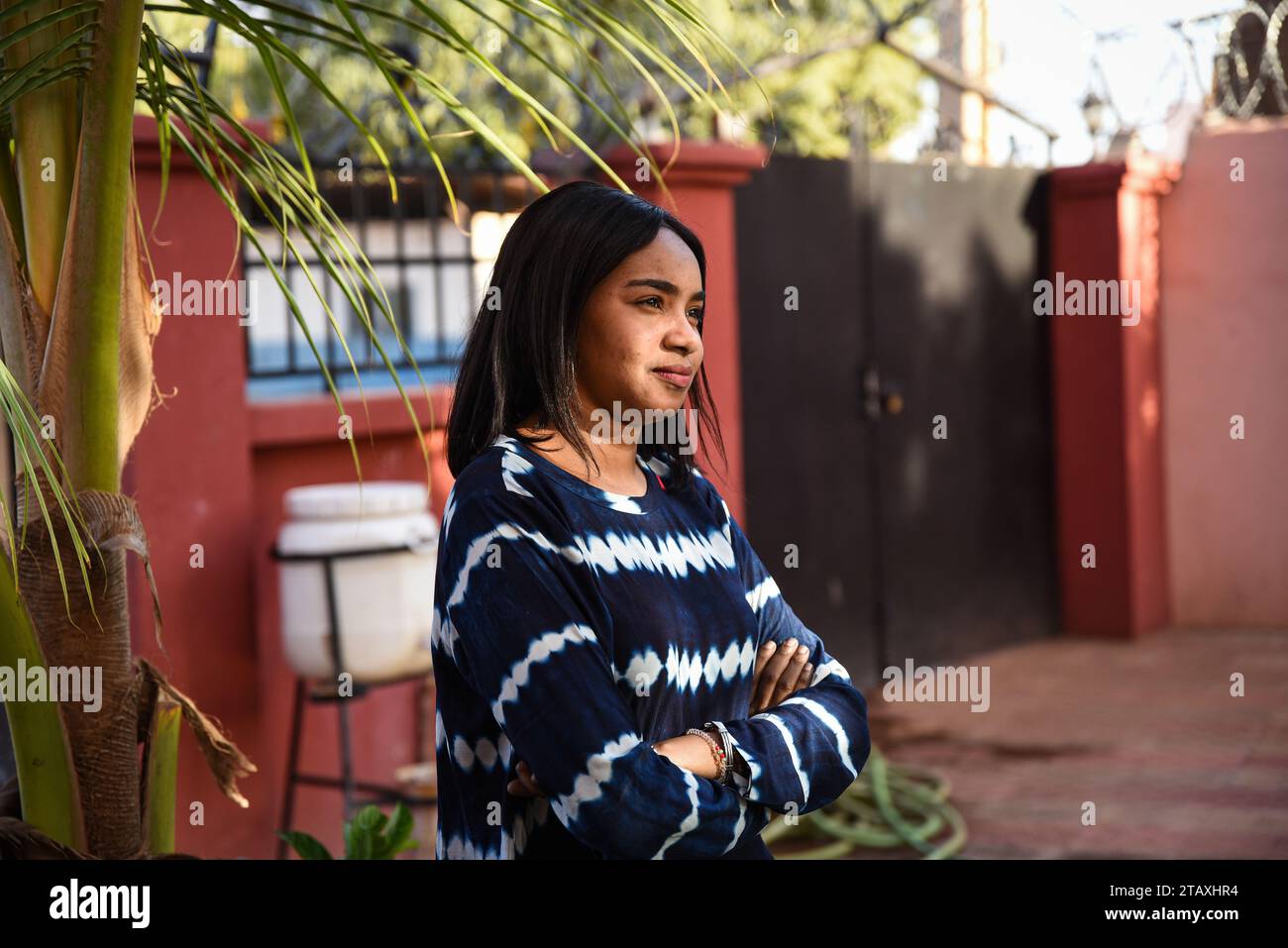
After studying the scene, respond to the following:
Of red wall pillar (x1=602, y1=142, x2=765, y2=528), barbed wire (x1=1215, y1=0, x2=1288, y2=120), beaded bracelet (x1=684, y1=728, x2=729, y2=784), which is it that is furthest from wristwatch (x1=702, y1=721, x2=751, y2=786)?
barbed wire (x1=1215, y1=0, x2=1288, y2=120)

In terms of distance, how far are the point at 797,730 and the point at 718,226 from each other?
382 centimetres

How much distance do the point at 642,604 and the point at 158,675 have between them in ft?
2.12

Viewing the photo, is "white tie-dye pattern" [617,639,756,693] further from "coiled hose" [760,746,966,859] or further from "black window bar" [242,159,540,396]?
"black window bar" [242,159,540,396]

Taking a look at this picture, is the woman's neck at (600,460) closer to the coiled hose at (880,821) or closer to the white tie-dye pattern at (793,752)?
the white tie-dye pattern at (793,752)

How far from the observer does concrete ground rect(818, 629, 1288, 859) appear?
4.30 m

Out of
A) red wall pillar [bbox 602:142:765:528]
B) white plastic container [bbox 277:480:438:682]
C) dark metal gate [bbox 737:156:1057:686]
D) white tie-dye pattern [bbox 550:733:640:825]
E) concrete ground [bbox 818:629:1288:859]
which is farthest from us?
dark metal gate [bbox 737:156:1057:686]

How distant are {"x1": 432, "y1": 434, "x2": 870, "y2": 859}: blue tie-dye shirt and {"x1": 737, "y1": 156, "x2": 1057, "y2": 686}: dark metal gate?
161 inches

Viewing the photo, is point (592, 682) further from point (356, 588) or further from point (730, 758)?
point (356, 588)

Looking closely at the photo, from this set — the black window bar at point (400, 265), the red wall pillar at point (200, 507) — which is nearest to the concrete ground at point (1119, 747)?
the red wall pillar at point (200, 507)

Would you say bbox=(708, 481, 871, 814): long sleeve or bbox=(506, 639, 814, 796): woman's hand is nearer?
bbox=(708, 481, 871, 814): long sleeve

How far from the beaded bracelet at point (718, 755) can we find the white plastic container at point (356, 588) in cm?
232

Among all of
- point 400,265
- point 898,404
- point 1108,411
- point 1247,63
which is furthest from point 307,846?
point 1247,63

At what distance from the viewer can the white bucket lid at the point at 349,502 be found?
12.3ft
